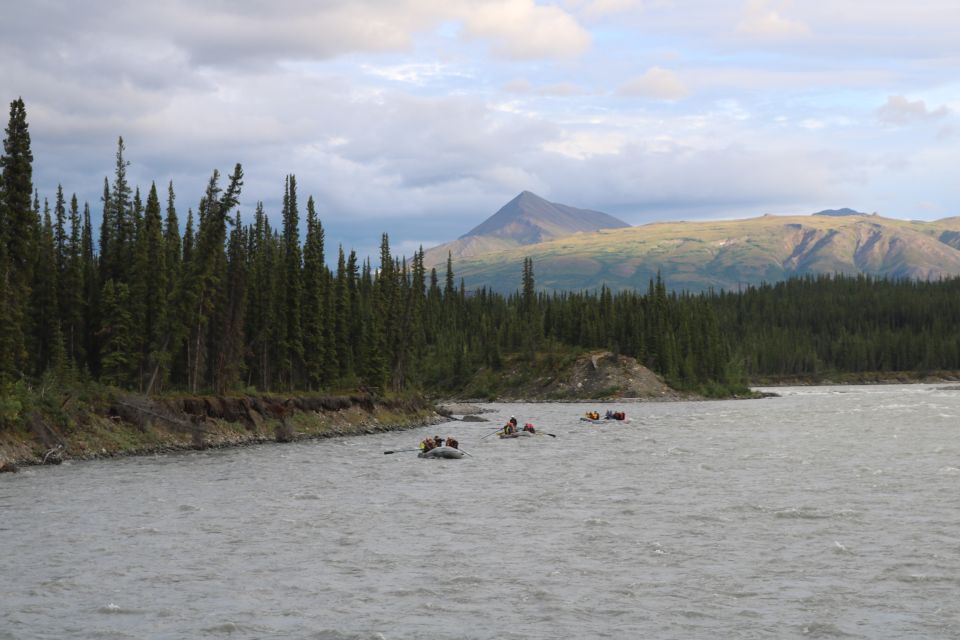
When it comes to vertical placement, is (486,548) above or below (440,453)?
above

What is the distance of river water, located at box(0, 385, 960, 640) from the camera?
75.3 ft

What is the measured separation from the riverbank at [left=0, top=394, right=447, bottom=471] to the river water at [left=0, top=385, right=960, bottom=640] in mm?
4372

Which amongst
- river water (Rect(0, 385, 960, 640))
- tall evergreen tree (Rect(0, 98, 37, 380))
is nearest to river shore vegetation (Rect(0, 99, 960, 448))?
tall evergreen tree (Rect(0, 98, 37, 380))

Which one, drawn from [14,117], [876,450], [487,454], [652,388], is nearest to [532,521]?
[487,454]

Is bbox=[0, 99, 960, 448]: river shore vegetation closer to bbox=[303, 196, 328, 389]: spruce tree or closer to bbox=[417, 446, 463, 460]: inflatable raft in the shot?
bbox=[303, 196, 328, 389]: spruce tree

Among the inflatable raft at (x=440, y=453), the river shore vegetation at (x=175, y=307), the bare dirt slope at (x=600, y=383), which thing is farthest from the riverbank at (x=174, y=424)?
the bare dirt slope at (x=600, y=383)

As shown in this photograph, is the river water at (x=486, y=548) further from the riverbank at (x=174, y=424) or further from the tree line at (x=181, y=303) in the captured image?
the tree line at (x=181, y=303)

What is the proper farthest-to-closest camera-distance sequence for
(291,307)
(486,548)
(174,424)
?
(291,307) → (174,424) → (486,548)

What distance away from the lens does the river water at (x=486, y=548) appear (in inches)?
904

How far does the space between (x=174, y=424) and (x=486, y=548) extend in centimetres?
4631

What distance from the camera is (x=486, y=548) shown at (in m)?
32.2

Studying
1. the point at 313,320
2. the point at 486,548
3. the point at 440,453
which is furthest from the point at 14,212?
the point at 486,548

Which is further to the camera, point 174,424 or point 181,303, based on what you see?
point 181,303

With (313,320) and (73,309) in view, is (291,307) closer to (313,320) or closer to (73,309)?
(313,320)
